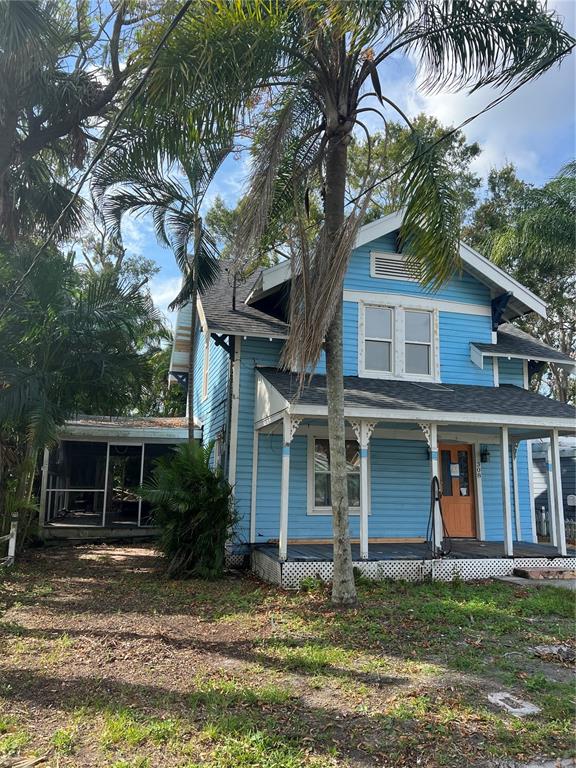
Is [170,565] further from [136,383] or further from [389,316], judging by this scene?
[389,316]

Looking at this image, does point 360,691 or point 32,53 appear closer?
point 360,691

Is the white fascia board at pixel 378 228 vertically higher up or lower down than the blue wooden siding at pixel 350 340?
higher up

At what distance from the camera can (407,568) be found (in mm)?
9492

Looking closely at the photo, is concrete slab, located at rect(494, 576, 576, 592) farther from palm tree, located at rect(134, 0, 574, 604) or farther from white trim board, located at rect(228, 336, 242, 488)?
white trim board, located at rect(228, 336, 242, 488)

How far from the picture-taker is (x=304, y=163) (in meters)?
9.23

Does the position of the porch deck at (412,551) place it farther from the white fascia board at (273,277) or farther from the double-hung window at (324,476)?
the white fascia board at (273,277)

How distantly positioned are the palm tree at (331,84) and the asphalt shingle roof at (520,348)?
480 centimetres

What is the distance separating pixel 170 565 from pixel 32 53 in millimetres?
8337

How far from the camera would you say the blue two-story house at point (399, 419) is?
9.95m

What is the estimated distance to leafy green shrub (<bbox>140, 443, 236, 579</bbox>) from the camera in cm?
946

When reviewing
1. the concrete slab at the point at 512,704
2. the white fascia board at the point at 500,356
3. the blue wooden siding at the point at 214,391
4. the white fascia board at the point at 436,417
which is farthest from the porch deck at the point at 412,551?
the concrete slab at the point at 512,704

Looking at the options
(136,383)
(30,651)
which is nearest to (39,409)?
(136,383)

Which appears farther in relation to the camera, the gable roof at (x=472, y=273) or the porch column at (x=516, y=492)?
the porch column at (x=516, y=492)

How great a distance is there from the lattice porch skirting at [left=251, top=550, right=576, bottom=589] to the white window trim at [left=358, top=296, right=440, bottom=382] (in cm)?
397
